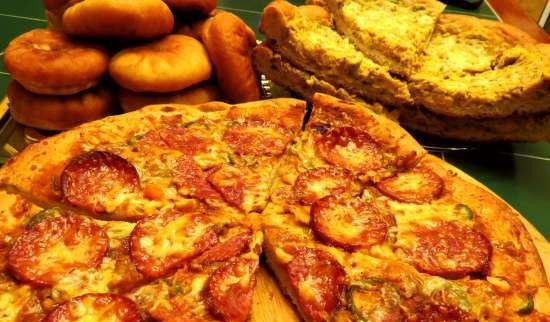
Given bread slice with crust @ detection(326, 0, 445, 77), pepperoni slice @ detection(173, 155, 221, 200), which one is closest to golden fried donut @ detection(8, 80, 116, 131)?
pepperoni slice @ detection(173, 155, 221, 200)

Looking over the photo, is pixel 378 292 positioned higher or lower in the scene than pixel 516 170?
higher

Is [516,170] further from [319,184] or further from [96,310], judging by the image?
[96,310]

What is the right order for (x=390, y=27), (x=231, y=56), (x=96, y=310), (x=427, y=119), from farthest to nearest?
(x=390, y=27) < (x=427, y=119) < (x=231, y=56) < (x=96, y=310)

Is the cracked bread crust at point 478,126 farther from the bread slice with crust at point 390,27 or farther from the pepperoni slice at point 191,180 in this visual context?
the pepperoni slice at point 191,180

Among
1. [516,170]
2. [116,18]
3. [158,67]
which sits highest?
[116,18]

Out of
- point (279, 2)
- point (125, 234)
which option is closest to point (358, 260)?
point (125, 234)

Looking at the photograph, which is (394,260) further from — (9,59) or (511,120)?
→ (9,59)

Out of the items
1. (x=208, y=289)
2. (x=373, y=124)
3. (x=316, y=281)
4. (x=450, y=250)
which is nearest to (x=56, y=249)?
(x=208, y=289)

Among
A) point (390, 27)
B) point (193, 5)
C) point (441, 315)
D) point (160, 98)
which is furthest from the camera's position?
point (390, 27)
